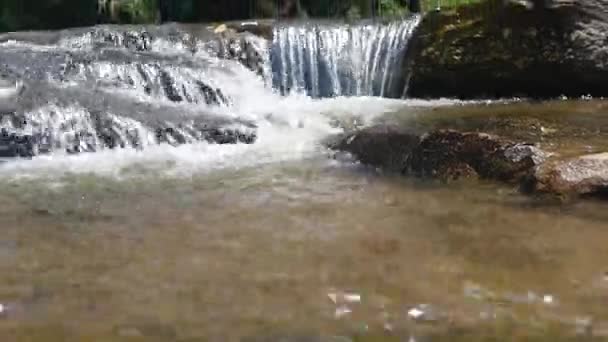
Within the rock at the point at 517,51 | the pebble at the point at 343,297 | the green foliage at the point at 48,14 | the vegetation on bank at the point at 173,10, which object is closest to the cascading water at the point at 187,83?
the rock at the point at 517,51

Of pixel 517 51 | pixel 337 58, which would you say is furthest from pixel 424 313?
pixel 337 58

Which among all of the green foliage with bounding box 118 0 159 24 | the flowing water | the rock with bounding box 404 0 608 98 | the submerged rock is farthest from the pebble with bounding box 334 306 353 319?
the green foliage with bounding box 118 0 159 24

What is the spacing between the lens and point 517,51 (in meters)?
10.5

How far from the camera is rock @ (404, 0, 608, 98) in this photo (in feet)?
33.7

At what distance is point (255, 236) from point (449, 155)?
203 cm

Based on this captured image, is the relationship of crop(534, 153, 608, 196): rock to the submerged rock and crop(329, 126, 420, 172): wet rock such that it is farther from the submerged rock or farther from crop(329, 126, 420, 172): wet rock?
crop(329, 126, 420, 172): wet rock

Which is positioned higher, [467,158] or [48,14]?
[48,14]

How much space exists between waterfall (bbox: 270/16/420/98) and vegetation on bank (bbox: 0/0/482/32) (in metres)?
7.19

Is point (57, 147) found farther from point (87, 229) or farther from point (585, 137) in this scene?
point (585, 137)

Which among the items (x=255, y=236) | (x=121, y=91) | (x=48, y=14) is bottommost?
(x=255, y=236)

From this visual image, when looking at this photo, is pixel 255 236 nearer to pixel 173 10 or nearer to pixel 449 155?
pixel 449 155

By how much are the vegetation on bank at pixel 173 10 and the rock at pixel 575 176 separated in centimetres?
1380

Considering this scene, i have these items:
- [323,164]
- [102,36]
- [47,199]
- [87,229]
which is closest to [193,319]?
[87,229]

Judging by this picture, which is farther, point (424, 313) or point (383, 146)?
point (383, 146)
